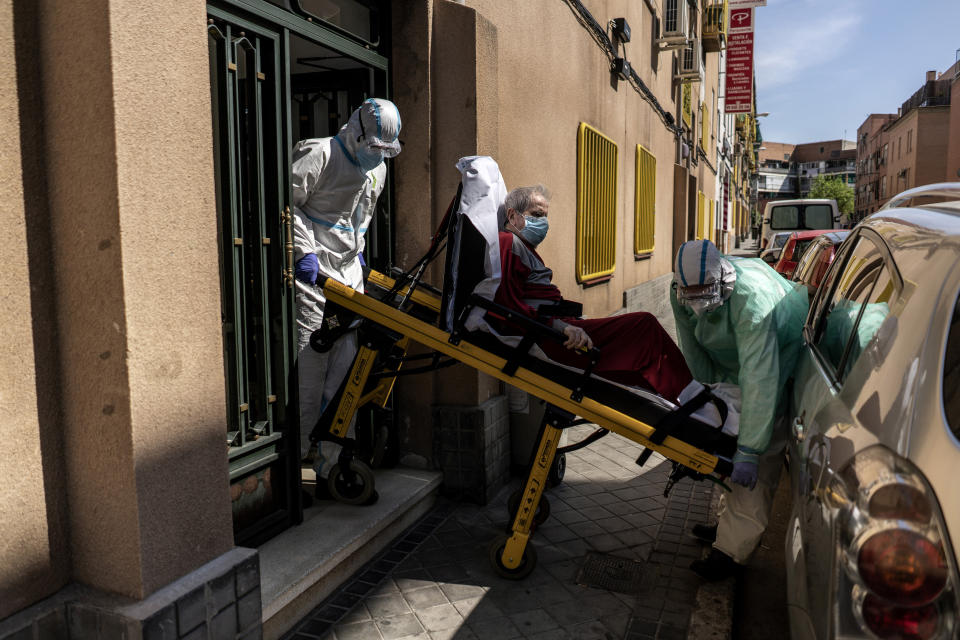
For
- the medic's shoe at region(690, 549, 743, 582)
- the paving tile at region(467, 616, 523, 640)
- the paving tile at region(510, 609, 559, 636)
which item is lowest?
the paving tile at region(510, 609, 559, 636)

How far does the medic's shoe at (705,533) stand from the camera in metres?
4.18

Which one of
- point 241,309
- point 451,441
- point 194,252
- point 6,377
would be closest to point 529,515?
point 451,441

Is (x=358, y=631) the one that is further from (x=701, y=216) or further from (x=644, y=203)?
(x=701, y=216)

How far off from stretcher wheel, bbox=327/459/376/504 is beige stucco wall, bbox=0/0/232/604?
1587 millimetres

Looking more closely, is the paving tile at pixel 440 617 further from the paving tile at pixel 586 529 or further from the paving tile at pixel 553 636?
the paving tile at pixel 586 529

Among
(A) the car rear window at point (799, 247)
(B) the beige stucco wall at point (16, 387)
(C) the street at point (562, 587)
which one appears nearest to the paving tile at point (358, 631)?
(C) the street at point (562, 587)

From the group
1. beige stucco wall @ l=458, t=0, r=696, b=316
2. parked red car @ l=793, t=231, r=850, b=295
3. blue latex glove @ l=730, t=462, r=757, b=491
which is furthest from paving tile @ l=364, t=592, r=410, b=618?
parked red car @ l=793, t=231, r=850, b=295

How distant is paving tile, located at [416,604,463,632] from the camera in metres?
3.28

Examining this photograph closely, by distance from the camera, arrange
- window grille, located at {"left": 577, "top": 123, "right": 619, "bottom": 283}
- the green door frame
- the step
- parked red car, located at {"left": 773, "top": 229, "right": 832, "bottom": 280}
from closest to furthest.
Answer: the step
the green door frame
window grille, located at {"left": 577, "top": 123, "right": 619, "bottom": 283}
parked red car, located at {"left": 773, "top": 229, "right": 832, "bottom": 280}

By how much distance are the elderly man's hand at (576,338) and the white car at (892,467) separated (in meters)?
1.06

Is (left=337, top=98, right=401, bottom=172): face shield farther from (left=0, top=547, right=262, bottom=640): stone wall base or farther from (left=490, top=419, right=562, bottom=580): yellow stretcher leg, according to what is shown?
(left=0, top=547, right=262, bottom=640): stone wall base

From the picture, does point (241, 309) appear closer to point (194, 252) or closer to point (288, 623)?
point (194, 252)

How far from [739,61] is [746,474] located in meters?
25.0

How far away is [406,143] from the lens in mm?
4641
